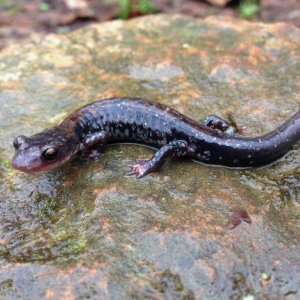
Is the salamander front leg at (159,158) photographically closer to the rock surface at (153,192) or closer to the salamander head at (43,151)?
the rock surface at (153,192)

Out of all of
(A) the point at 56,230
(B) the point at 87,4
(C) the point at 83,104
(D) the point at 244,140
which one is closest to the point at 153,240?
(A) the point at 56,230

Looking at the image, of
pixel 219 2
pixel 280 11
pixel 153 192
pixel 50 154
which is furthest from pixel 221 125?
pixel 280 11

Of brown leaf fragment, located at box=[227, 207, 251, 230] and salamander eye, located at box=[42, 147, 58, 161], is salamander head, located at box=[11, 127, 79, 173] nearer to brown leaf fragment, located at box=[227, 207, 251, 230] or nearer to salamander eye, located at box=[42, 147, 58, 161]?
salamander eye, located at box=[42, 147, 58, 161]

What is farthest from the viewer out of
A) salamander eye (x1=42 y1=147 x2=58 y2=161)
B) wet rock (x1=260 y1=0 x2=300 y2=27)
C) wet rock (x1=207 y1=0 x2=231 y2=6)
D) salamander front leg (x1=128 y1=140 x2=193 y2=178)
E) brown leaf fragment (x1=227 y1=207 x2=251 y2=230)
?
wet rock (x1=207 y1=0 x2=231 y2=6)

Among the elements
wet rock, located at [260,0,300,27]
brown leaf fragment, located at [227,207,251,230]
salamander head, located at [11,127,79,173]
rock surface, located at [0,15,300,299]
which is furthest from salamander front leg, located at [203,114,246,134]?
wet rock, located at [260,0,300,27]

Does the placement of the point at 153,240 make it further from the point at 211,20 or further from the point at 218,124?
the point at 211,20

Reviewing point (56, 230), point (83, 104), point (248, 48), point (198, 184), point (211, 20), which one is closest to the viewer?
point (56, 230)
